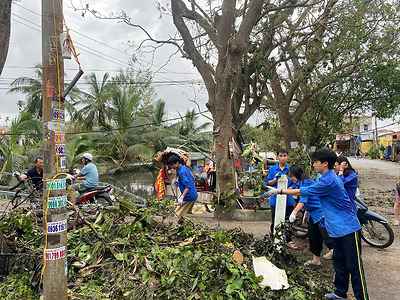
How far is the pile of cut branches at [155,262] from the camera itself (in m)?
3.49

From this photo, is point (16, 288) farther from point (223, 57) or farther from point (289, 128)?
point (289, 128)

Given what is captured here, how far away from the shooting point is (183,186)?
241 inches

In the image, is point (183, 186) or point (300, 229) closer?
point (300, 229)

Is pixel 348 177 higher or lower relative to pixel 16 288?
higher

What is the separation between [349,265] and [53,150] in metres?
3.28

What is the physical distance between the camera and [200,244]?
175 inches

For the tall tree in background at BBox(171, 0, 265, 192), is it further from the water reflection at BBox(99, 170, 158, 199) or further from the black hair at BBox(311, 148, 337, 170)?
the water reflection at BBox(99, 170, 158, 199)

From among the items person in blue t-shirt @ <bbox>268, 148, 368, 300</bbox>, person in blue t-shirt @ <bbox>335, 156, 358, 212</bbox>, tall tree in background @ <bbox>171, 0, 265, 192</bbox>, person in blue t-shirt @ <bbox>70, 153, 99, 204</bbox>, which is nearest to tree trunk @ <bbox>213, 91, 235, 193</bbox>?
tall tree in background @ <bbox>171, 0, 265, 192</bbox>

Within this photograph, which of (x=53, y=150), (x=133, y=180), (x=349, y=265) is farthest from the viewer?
(x=133, y=180)

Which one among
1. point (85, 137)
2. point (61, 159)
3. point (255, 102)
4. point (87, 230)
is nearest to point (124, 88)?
point (85, 137)

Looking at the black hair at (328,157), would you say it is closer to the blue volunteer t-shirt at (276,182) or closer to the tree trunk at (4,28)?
the blue volunteer t-shirt at (276,182)

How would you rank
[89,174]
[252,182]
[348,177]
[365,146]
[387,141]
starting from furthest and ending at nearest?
[365,146] → [387,141] → [252,182] → [89,174] → [348,177]

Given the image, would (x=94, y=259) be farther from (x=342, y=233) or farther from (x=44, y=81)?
(x=342, y=233)

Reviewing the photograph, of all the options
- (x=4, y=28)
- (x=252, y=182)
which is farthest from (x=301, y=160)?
(x=4, y=28)
